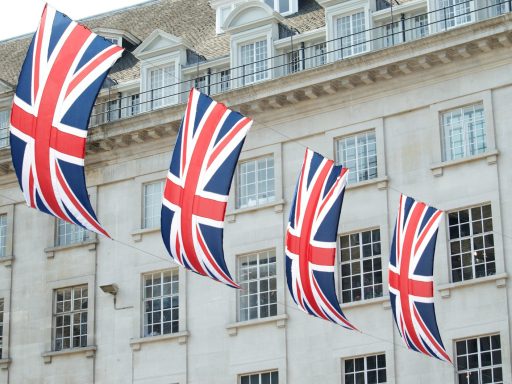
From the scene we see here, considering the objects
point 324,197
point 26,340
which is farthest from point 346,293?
point 26,340

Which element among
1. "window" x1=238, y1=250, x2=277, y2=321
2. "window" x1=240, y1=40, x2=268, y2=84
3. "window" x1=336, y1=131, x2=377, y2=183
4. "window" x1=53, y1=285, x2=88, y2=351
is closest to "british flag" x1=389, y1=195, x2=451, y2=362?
"window" x1=336, y1=131, x2=377, y2=183

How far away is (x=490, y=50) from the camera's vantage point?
39812 millimetres

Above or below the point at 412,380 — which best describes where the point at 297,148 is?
above

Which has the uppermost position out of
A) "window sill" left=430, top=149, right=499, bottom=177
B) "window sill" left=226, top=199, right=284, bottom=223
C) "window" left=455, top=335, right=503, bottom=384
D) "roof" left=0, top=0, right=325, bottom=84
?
"roof" left=0, top=0, right=325, bottom=84

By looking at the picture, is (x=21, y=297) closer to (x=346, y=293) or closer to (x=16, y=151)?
(x=346, y=293)

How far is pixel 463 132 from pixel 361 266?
452 cm

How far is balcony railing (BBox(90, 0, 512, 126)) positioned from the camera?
135ft

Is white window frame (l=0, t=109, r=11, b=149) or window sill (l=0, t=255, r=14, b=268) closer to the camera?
window sill (l=0, t=255, r=14, b=268)

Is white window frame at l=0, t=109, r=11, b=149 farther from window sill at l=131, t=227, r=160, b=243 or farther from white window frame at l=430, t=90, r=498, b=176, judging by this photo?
white window frame at l=430, t=90, r=498, b=176

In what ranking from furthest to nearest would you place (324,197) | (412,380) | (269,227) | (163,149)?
(163,149), (269,227), (412,380), (324,197)

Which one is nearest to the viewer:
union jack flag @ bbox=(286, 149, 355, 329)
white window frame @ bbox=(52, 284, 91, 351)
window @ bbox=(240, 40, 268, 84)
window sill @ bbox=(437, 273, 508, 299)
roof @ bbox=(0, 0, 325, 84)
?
union jack flag @ bbox=(286, 149, 355, 329)

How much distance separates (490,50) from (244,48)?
27.0ft

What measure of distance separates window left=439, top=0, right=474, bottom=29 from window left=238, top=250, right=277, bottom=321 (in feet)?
26.3

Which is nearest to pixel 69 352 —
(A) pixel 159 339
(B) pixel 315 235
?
(A) pixel 159 339
